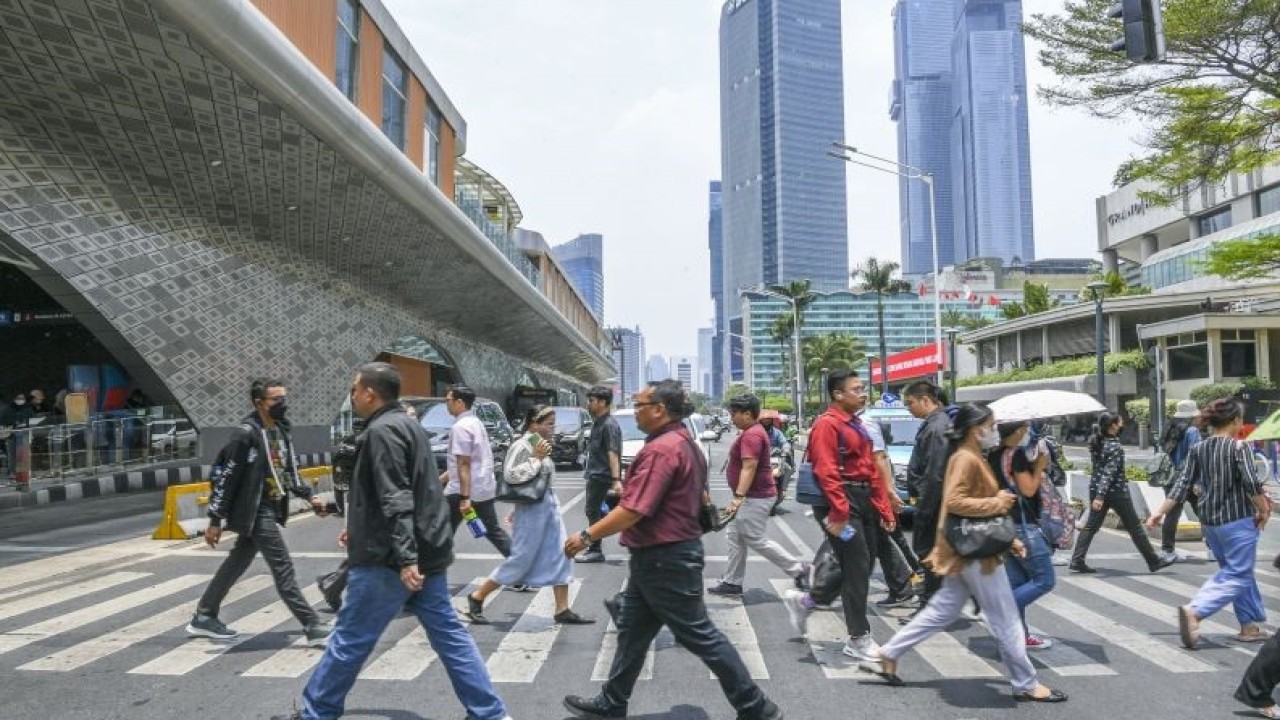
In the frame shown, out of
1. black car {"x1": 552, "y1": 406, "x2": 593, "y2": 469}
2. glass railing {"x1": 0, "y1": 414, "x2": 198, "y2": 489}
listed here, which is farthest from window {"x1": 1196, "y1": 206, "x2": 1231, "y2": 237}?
glass railing {"x1": 0, "y1": 414, "x2": 198, "y2": 489}

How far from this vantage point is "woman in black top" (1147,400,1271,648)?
5.58 metres

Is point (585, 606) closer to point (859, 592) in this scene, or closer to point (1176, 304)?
point (859, 592)

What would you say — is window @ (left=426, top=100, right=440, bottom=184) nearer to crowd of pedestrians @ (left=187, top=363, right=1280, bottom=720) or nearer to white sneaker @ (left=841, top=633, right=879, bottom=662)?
crowd of pedestrians @ (left=187, top=363, right=1280, bottom=720)

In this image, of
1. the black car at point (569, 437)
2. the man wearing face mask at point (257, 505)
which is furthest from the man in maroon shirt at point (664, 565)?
the black car at point (569, 437)

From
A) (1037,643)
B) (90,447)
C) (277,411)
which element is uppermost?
(277,411)

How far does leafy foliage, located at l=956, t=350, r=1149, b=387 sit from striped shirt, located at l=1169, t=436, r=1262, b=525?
104 feet

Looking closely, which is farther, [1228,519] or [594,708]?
[1228,519]

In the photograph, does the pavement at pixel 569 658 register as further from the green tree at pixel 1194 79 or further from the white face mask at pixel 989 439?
the green tree at pixel 1194 79

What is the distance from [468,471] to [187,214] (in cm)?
1480

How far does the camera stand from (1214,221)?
163 ft

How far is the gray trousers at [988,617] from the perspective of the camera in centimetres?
463

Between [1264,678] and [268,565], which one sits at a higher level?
[268,565]

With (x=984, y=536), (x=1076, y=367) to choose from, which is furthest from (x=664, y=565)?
(x=1076, y=367)

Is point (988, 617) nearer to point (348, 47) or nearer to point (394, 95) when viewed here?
point (348, 47)
